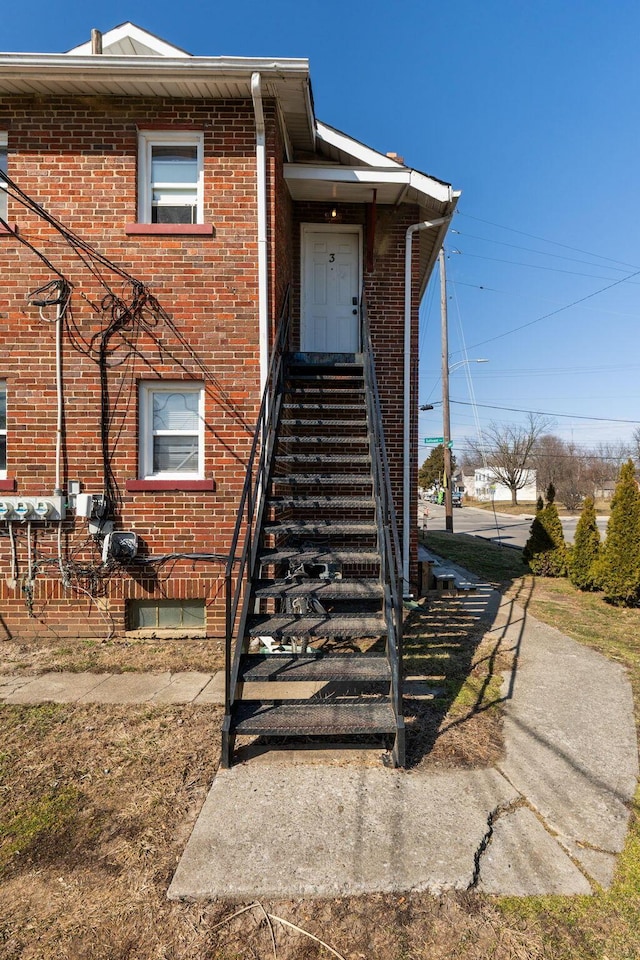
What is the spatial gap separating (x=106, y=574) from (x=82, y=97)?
537cm

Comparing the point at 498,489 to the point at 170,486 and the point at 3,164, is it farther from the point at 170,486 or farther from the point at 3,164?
the point at 3,164

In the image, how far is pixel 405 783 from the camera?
305 cm

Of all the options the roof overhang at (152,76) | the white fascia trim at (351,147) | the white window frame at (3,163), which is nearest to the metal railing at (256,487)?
the white fascia trim at (351,147)

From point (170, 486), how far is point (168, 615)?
153 cm

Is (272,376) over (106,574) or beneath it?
over

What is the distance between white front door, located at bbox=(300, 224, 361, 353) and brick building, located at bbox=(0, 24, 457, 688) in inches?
66.7

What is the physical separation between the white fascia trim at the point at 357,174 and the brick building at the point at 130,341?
2.08ft

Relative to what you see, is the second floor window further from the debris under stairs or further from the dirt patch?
the dirt patch

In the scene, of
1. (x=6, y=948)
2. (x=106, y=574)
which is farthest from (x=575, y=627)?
(x=6, y=948)

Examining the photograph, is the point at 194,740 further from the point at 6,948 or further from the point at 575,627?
the point at 575,627

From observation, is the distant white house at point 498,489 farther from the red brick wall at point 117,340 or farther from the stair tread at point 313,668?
the stair tread at point 313,668

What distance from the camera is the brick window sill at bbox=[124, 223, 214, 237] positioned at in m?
5.57

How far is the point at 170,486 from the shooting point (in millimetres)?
5652

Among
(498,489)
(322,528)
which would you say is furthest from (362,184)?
(498,489)
